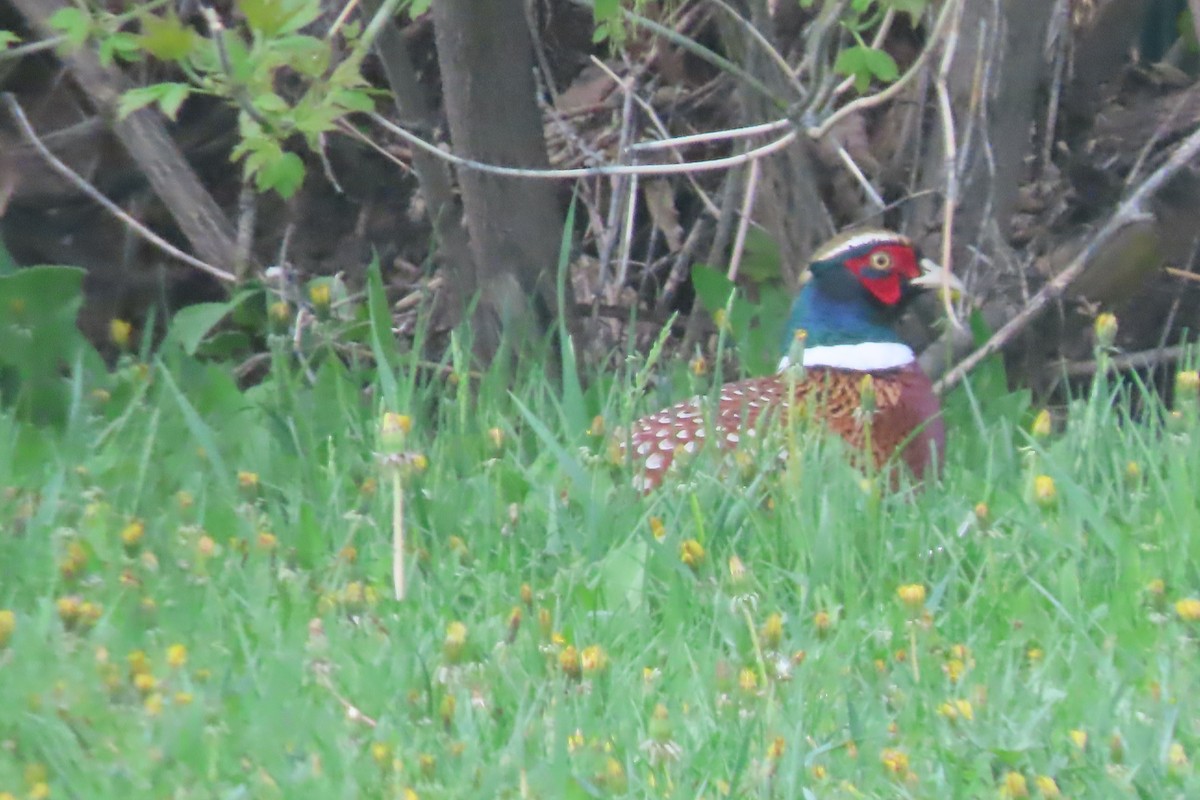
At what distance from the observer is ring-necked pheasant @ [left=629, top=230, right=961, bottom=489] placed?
12.7 feet

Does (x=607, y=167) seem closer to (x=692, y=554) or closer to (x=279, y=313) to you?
(x=279, y=313)

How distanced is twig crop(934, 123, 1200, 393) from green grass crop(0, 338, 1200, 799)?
0.35 metres

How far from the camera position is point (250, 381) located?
500 cm

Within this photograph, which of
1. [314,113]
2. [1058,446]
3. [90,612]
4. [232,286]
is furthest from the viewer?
[232,286]

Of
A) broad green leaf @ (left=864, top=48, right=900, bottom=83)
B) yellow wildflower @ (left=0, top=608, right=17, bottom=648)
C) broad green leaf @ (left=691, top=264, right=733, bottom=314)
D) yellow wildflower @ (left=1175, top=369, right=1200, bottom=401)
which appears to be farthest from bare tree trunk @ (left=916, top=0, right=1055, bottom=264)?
yellow wildflower @ (left=0, top=608, right=17, bottom=648)

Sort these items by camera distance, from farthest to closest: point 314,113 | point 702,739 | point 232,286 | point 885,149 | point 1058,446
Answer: point 885,149 → point 232,286 → point 1058,446 → point 314,113 → point 702,739

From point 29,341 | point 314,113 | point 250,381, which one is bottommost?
point 250,381

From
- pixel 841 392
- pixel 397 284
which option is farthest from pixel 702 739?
pixel 397 284

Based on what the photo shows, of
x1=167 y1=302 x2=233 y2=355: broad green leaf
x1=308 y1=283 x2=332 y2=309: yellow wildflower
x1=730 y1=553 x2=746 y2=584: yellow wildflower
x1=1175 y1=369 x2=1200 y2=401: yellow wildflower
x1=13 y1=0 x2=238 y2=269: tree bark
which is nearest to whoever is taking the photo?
x1=730 y1=553 x2=746 y2=584: yellow wildflower

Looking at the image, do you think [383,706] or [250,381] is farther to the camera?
[250,381]

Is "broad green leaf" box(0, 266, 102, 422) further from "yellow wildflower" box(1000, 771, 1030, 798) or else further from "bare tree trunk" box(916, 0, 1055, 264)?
"yellow wildflower" box(1000, 771, 1030, 798)

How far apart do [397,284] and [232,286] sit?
2.24ft

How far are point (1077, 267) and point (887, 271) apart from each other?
1.36 ft

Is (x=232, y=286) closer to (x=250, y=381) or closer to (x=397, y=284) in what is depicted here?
(x=250, y=381)
